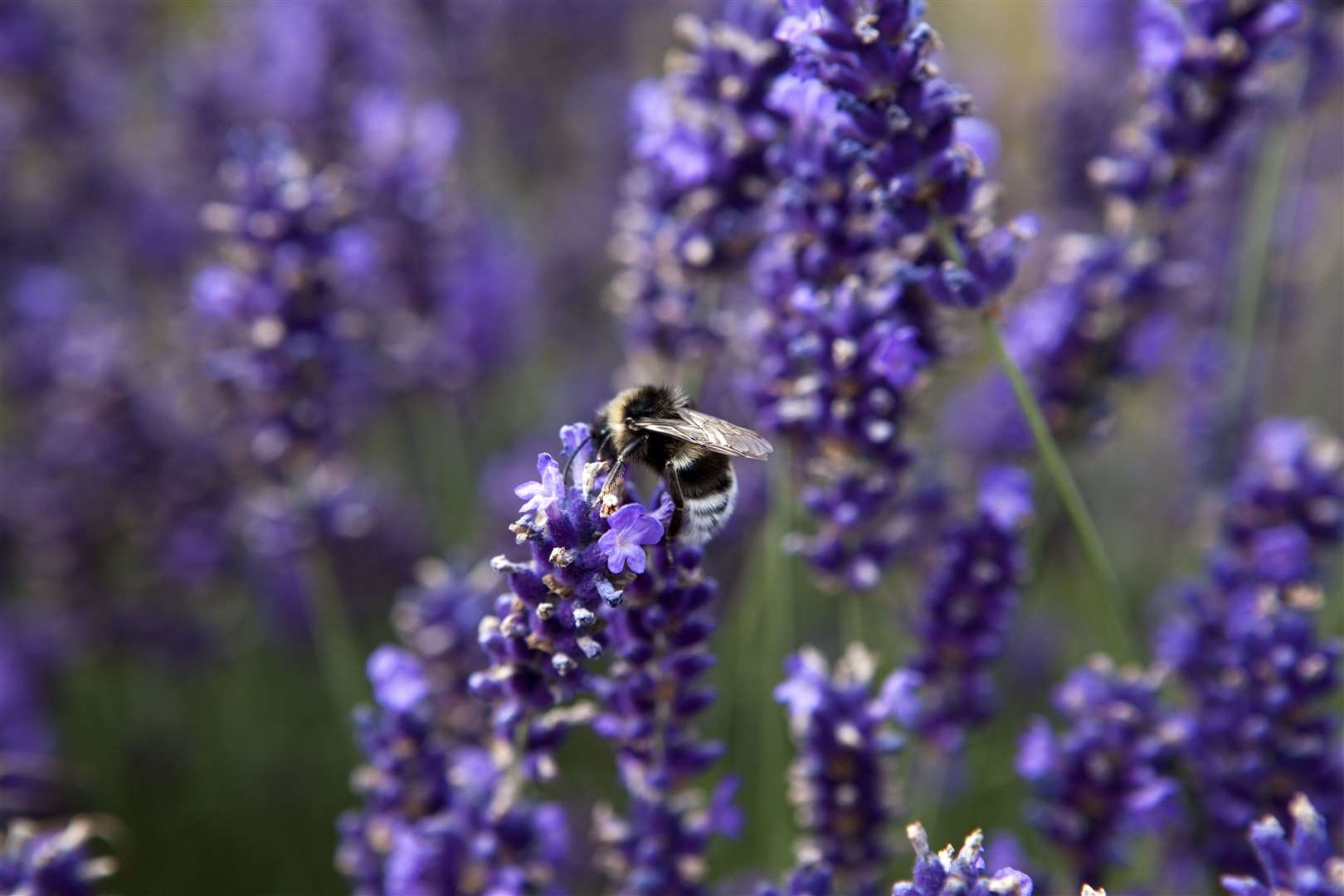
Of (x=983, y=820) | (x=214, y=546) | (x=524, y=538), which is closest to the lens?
(x=524, y=538)

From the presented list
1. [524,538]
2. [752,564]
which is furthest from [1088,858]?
[524,538]

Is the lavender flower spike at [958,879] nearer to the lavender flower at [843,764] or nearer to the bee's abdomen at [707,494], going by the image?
the lavender flower at [843,764]

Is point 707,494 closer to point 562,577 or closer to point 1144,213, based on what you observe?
point 562,577

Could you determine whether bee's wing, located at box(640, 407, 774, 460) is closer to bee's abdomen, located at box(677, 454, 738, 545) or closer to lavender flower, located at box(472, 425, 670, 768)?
bee's abdomen, located at box(677, 454, 738, 545)

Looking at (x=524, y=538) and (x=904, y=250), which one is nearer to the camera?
(x=524, y=538)

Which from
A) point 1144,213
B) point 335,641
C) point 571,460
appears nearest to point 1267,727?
point 1144,213

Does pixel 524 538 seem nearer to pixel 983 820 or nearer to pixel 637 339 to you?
pixel 637 339

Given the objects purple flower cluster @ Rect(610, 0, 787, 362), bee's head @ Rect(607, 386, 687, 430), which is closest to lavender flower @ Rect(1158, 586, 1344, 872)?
bee's head @ Rect(607, 386, 687, 430)
